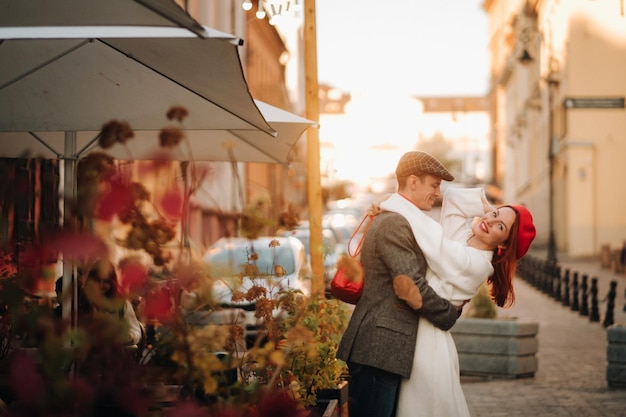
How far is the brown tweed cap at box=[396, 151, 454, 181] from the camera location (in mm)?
5410

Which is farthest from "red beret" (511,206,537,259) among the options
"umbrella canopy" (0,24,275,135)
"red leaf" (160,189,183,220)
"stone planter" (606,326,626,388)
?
"stone planter" (606,326,626,388)

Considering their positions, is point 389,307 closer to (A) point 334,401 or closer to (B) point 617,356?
(A) point 334,401

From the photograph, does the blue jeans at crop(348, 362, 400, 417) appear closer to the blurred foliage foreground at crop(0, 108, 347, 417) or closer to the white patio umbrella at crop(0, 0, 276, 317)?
the blurred foliage foreground at crop(0, 108, 347, 417)

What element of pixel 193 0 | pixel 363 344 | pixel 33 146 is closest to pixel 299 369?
pixel 363 344

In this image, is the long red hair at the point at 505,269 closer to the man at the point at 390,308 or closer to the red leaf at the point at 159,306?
the man at the point at 390,308

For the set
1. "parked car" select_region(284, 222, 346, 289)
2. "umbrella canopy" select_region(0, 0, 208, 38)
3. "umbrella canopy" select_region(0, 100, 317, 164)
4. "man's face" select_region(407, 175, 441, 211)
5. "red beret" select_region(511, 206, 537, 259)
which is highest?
"umbrella canopy" select_region(0, 0, 208, 38)

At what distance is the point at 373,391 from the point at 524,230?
43.8 inches

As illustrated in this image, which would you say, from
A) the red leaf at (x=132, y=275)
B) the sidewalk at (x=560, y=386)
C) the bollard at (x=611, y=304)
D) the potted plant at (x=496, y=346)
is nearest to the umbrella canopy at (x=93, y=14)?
the red leaf at (x=132, y=275)

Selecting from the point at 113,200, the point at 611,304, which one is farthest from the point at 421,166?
the point at 611,304

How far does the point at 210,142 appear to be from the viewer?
30.2 ft

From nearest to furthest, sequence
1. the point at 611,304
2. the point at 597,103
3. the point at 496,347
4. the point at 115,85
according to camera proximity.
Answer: the point at 115,85 → the point at 496,347 → the point at 611,304 → the point at 597,103

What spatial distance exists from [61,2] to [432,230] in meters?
2.09

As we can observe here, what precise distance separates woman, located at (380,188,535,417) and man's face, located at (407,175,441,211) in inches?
3.0

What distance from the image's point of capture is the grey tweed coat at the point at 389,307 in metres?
5.32
